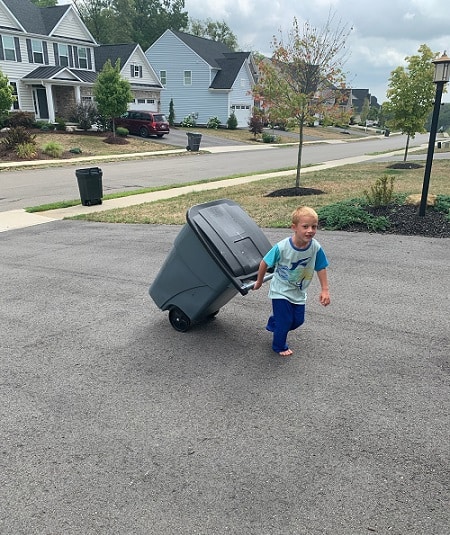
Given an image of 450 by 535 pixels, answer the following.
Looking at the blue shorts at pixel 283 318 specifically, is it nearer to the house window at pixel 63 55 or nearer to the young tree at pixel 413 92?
the young tree at pixel 413 92

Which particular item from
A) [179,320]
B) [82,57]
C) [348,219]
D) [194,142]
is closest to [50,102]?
[82,57]

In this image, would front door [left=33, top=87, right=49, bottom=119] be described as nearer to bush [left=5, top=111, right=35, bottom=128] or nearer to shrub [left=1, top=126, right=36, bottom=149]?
bush [left=5, top=111, right=35, bottom=128]

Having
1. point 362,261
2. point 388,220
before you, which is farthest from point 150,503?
point 388,220

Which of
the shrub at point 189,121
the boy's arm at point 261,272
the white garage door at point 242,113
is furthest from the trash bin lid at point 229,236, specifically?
the white garage door at point 242,113

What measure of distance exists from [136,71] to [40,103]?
10171 mm

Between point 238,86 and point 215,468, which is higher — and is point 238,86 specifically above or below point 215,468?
above

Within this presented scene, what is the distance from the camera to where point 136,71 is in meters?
42.2

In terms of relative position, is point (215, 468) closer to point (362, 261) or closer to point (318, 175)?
point (362, 261)

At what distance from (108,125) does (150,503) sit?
34181mm

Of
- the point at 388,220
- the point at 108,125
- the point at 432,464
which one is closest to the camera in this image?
the point at 432,464

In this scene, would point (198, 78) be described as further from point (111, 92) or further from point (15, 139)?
point (15, 139)

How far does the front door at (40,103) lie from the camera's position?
35.4m

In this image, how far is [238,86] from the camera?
4769 centimetres

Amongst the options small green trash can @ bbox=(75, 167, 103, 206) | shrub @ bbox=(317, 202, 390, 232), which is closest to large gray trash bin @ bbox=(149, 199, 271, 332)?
shrub @ bbox=(317, 202, 390, 232)
